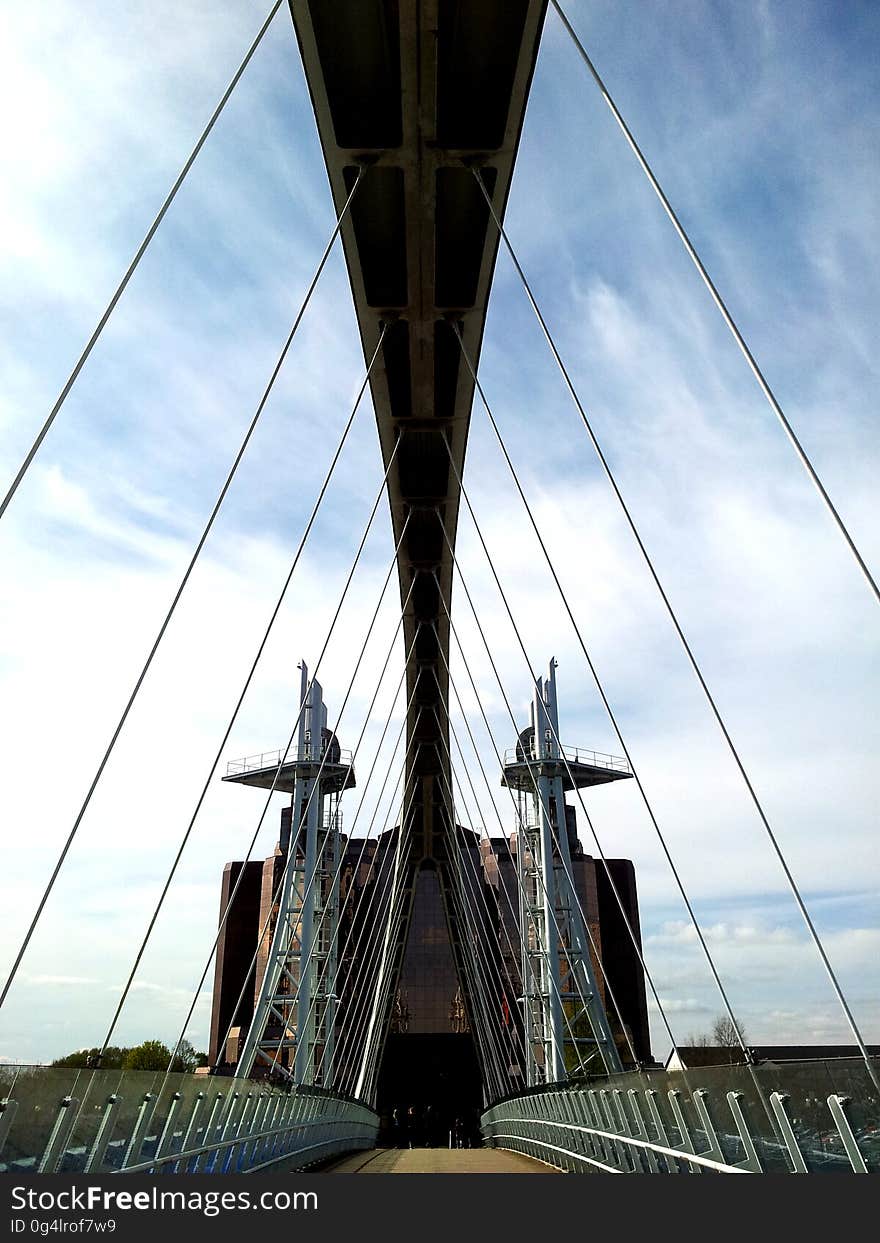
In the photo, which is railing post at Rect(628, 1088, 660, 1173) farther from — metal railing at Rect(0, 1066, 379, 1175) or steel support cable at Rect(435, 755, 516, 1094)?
steel support cable at Rect(435, 755, 516, 1094)

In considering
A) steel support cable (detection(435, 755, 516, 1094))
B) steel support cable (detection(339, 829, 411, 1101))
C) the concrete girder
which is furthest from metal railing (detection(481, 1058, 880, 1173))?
steel support cable (detection(339, 829, 411, 1101))

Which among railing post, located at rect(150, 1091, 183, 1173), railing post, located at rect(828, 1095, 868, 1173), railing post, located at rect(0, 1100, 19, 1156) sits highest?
railing post, located at rect(150, 1091, 183, 1173)

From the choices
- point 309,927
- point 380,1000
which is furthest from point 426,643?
point 380,1000

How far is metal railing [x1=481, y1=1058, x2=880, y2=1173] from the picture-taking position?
4.66 meters

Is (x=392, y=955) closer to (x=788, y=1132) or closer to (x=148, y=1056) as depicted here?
(x=148, y=1056)

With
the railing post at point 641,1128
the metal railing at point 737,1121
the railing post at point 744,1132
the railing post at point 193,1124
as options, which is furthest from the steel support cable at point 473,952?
the railing post at point 744,1132

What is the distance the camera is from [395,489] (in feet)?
58.5

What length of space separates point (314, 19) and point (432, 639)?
18.7 m

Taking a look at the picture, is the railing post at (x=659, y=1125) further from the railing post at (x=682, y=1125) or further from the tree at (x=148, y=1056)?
the tree at (x=148, y=1056)

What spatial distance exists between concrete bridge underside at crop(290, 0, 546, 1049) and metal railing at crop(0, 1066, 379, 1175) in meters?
8.59

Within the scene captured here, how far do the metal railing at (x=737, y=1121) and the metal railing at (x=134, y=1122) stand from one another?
3.87m

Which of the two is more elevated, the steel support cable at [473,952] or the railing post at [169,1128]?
the steel support cable at [473,952]

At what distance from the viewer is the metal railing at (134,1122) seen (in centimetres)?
558

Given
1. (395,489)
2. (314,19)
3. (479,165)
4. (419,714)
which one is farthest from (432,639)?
(314,19)
